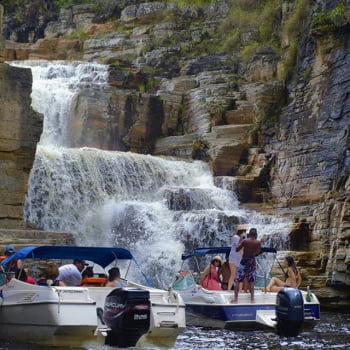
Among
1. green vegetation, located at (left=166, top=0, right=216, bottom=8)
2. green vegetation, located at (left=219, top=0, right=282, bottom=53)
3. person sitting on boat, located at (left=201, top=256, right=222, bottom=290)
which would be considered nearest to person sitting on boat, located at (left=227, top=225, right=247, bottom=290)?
person sitting on boat, located at (left=201, top=256, right=222, bottom=290)

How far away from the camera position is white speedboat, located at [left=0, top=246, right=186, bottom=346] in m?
14.3

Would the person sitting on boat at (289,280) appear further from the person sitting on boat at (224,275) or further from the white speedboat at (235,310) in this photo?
the person sitting on boat at (224,275)

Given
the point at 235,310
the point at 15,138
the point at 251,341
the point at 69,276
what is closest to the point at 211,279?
the point at 235,310

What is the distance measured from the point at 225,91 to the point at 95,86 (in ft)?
20.3

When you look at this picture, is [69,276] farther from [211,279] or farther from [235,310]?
[211,279]

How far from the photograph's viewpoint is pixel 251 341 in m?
16.9

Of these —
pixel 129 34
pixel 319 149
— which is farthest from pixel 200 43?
pixel 319 149

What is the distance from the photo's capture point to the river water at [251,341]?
621 inches

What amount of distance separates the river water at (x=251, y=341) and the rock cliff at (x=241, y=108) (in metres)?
7.46

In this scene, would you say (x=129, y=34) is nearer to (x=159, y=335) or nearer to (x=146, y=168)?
(x=146, y=168)

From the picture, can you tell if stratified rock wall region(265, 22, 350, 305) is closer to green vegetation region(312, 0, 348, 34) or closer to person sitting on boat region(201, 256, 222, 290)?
green vegetation region(312, 0, 348, 34)

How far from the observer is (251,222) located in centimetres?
3066

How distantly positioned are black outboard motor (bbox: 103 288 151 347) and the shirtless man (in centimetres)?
374

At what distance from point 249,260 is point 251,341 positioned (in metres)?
1.83
